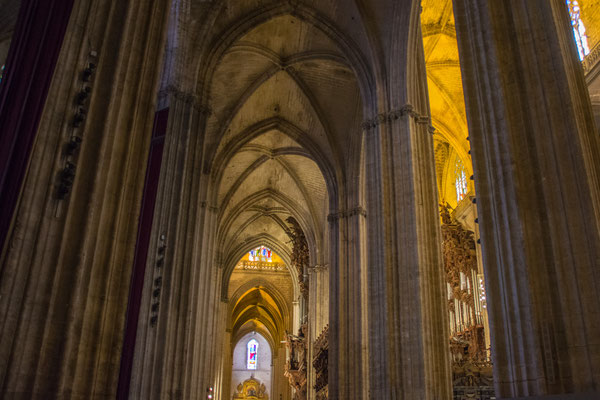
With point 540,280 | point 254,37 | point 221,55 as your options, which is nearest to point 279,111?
point 254,37

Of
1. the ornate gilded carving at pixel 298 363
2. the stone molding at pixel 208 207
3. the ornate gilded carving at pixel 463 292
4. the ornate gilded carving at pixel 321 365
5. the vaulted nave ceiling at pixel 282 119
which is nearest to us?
the ornate gilded carving at pixel 463 292

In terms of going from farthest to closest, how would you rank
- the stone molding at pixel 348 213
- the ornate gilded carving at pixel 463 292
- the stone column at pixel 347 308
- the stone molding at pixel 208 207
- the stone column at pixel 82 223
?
the stone molding at pixel 348 213 < the stone molding at pixel 208 207 < the ornate gilded carving at pixel 463 292 < the stone column at pixel 347 308 < the stone column at pixel 82 223

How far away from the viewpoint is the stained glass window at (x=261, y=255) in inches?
1447

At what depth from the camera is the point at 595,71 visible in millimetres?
12133

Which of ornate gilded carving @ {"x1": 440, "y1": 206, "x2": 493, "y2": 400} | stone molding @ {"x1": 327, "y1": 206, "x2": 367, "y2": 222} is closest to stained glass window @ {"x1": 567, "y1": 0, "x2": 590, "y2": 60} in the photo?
ornate gilded carving @ {"x1": 440, "y1": 206, "x2": 493, "y2": 400}

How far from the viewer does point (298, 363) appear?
27328 millimetres

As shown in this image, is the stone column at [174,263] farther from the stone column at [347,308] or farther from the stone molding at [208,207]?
the stone column at [347,308]

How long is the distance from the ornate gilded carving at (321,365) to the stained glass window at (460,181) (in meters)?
7.14

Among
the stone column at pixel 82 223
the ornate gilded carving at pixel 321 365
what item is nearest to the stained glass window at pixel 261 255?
the ornate gilded carving at pixel 321 365

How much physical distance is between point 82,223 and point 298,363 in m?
23.0

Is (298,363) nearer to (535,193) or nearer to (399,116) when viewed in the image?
(399,116)

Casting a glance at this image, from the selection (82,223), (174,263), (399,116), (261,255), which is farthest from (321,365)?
(82,223)

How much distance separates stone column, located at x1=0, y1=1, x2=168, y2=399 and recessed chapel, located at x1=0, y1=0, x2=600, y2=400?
0.02m

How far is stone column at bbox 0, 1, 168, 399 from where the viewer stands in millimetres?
5156
